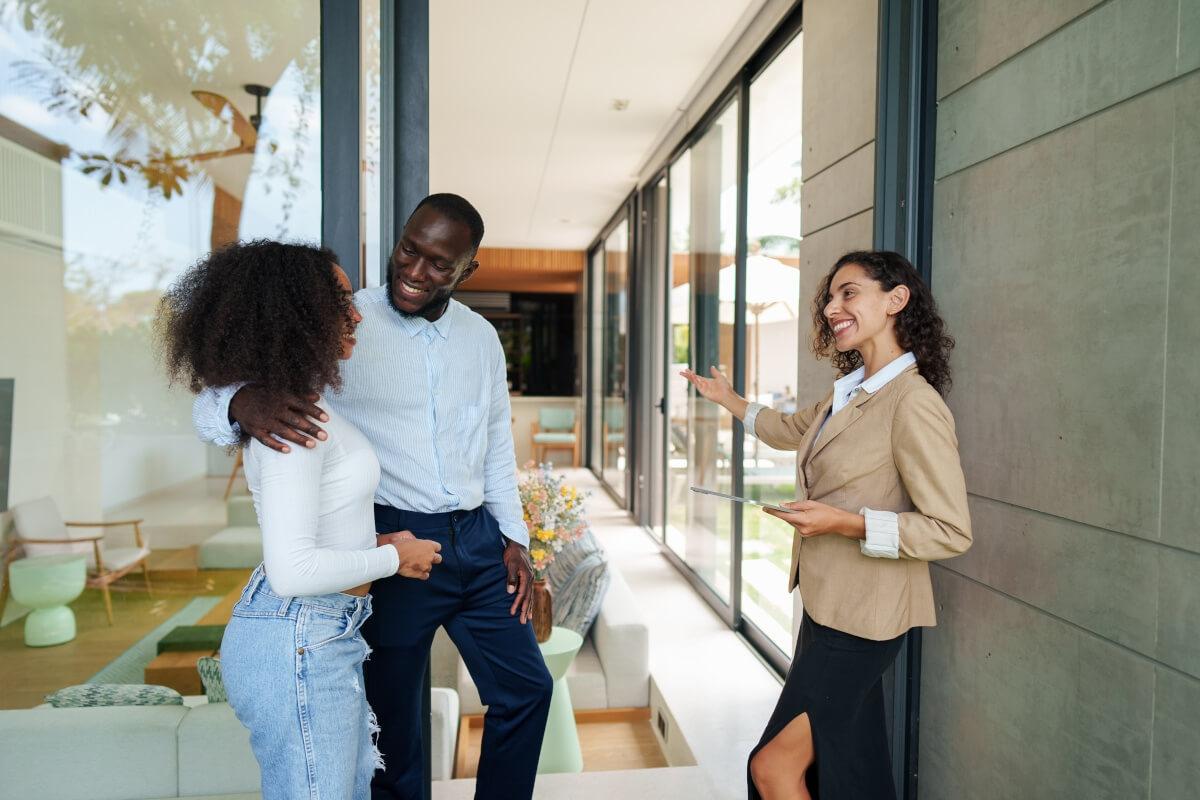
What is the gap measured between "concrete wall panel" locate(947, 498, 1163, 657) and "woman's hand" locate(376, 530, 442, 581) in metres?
1.20

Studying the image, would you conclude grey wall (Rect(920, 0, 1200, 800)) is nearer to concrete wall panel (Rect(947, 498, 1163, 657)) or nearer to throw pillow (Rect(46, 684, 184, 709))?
concrete wall panel (Rect(947, 498, 1163, 657))

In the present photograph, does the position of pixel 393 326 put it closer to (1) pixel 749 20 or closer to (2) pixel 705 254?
(1) pixel 749 20

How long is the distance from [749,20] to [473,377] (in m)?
Result: 2.62

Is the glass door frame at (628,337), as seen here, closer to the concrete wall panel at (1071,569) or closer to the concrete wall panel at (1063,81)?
the concrete wall panel at (1063,81)

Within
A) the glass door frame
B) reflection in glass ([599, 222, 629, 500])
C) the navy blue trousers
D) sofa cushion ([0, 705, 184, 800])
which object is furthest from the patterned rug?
reflection in glass ([599, 222, 629, 500])

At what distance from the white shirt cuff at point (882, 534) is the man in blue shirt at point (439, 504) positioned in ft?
2.35

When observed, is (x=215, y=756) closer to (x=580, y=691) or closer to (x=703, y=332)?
(x=580, y=691)

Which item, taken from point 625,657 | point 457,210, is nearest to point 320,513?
point 457,210

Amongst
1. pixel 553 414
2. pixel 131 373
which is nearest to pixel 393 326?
pixel 131 373

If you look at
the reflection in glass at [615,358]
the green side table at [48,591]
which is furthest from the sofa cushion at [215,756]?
the reflection in glass at [615,358]

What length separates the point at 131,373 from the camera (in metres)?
2.09

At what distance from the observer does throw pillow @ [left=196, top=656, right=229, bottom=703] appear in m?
1.97

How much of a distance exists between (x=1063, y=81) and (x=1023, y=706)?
126 centimetres

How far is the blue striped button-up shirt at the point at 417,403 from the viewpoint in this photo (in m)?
1.64
